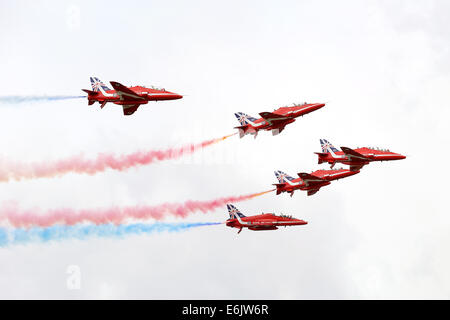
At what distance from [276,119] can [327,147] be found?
12309 mm

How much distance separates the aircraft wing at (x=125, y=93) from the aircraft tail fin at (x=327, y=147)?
94.9ft

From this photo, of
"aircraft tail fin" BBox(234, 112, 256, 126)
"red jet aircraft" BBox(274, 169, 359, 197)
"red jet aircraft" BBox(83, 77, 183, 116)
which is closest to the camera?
"red jet aircraft" BBox(83, 77, 183, 116)

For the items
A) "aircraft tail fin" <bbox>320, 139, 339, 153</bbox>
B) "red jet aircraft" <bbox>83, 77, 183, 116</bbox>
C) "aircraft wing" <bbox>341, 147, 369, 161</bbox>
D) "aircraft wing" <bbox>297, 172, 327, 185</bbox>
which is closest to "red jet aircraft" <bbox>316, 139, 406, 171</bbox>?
"aircraft wing" <bbox>341, 147, 369, 161</bbox>

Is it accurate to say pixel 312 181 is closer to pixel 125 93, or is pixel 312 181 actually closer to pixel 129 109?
pixel 129 109

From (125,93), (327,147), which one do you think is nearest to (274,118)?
(327,147)

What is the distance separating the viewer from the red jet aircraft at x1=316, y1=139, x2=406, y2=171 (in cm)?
13162

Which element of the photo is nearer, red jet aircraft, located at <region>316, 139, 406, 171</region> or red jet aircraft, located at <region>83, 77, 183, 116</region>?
red jet aircraft, located at <region>83, 77, 183, 116</region>

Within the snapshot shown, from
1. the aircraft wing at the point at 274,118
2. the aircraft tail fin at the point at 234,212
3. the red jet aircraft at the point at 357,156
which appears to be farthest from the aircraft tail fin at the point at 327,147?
the aircraft tail fin at the point at 234,212

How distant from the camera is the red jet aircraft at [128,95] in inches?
4717

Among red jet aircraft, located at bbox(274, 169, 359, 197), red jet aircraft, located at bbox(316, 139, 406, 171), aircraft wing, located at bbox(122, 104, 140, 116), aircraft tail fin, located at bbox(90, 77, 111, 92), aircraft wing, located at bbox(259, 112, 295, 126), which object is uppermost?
aircraft tail fin, located at bbox(90, 77, 111, 92)

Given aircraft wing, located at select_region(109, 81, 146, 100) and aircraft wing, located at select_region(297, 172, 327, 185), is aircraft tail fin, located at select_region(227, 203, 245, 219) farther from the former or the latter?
aircraft wing, located at select_region(109, 81, 146, 100)

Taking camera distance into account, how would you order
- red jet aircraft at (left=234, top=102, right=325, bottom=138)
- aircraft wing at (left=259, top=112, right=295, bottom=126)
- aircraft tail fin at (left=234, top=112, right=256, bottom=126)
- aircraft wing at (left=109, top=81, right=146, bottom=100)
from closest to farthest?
aircraft wing at (left=109, top=81, right=146, bottom=100)
aircraft wing at (left=259, top=112, right=295, bottom=126)
red jet aircraft at (left=234, top=102, right=325, bottom=138)
aircraft tail fin at (left=234, top=112, right=256, bottom=126)

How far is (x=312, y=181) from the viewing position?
135 m
